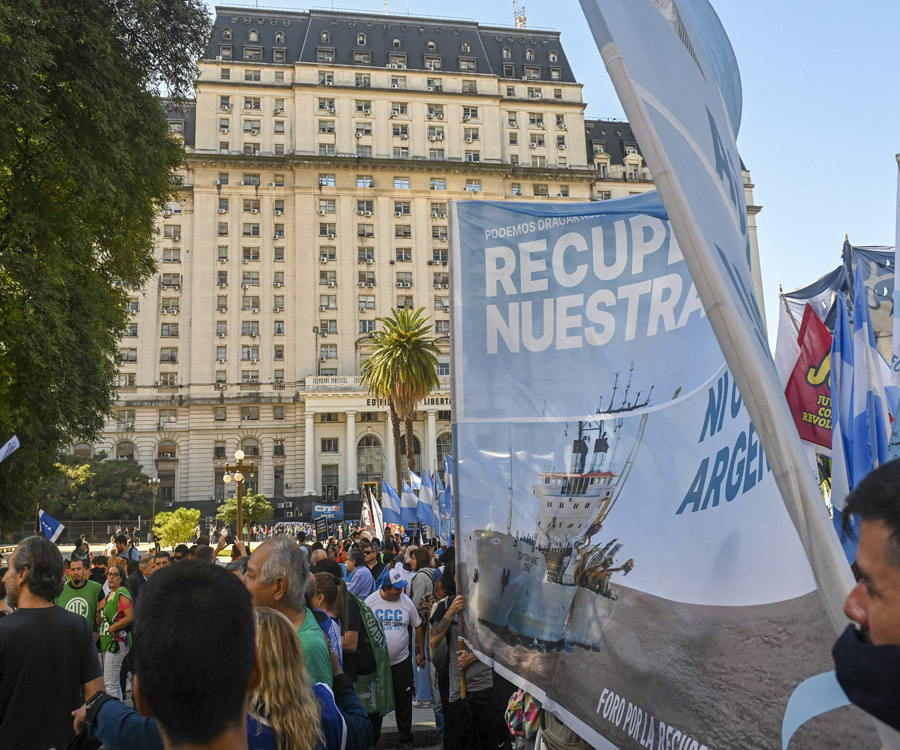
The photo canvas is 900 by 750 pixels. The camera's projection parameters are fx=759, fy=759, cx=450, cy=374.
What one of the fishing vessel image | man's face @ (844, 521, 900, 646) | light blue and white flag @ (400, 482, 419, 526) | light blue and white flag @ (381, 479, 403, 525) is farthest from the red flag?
light blue and white flag @ (400, 482, 419, 526)

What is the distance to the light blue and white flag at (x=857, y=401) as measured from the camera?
780cm

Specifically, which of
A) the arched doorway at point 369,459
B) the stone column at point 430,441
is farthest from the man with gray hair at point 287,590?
the arched doorway at point 369,459

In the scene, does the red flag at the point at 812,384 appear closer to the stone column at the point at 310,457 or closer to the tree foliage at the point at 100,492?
the tree foliage at the point at 100,492

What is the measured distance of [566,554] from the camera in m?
3.68

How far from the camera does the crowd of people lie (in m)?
1.80

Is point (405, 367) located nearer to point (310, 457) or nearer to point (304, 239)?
point (310, 457)

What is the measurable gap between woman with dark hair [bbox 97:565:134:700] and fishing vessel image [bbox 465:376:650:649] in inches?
241

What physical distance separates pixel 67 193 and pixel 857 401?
1343 cm

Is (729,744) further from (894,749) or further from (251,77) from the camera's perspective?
(251,77)

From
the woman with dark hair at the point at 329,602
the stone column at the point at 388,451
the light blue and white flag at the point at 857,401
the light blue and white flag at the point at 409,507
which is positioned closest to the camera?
the woman with dark hair at the point at 329,602

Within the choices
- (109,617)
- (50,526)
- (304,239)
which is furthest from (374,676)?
(304,239)

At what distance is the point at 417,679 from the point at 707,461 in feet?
26.1

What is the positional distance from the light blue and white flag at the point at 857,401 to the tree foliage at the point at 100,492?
56.1 metres

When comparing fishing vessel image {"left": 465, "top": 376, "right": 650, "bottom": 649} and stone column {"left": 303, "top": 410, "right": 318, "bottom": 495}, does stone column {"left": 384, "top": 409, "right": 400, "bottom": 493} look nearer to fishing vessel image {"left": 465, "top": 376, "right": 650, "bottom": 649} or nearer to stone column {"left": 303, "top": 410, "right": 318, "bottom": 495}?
stone column {"left": 303, "top": 410, "right": 318, "bottom": 495}
